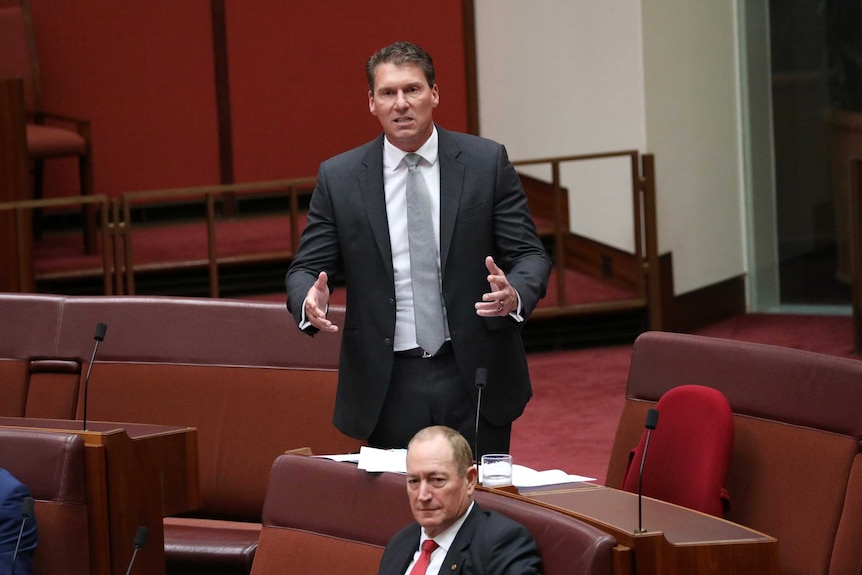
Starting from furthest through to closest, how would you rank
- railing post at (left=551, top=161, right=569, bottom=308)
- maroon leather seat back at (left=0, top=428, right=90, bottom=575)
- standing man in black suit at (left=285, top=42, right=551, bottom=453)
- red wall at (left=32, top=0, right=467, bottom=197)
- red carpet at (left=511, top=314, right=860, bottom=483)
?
red wall at (left=32, top=0, right=467, bottom=197) → railing post at (left=551, top=161, right=569, bottom=308) → red carpet at (left=511, top=314, right=860, bottom=483) → maroon leather seat back at (left=0, top=428, right=90, bottom=575) → standing man in black suit at (left=285, top=42, right=551, bottom=453)

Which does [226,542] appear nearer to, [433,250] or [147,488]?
[147,488]

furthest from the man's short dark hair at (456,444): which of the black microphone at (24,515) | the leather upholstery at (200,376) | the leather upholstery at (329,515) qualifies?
the leather upholstery at (200,376)

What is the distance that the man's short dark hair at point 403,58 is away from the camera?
2795 millimetres

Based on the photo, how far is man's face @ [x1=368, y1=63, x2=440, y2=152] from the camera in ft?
9.12

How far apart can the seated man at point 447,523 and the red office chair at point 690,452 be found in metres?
0.74

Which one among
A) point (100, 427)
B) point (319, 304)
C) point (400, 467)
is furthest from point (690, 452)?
point (100, 427)

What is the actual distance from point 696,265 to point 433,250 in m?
4.05

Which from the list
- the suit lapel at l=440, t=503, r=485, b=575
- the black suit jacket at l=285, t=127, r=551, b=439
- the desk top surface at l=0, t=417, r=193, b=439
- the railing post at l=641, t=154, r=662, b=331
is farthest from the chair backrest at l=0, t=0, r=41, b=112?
the suit lapel at l=440, t=503, r=485, b=575

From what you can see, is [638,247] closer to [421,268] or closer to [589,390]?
[589,390]

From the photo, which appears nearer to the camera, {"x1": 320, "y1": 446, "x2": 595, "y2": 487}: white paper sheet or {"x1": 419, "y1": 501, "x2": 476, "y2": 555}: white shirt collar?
{"x1": 419, "y1": 501, "x2": 476, "y2": 555}: white shirt collar

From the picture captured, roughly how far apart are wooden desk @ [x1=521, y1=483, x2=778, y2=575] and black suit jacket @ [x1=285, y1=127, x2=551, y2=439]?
0.35 m

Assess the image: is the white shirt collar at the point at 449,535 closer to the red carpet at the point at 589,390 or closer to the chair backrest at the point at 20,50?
the red carpet at the point at 589,390

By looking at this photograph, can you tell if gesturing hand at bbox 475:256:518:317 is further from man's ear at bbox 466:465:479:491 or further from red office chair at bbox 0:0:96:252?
red office chair at bbox 0:0:96:252

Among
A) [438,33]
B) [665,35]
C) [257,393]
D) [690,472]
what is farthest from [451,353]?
[438,33]
